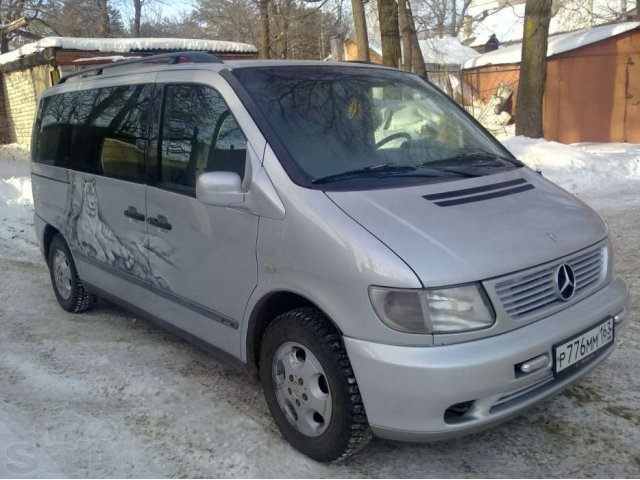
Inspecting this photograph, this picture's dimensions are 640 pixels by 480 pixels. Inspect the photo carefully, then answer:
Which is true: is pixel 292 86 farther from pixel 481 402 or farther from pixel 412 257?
pixel 481 402

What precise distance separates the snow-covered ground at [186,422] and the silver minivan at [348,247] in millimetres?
327

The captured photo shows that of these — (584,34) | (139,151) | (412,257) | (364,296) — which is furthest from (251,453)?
(584,34)

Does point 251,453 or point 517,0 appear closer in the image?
point 251,453

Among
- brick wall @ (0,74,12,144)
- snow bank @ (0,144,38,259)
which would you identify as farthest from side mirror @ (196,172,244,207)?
brick wall @ (0,74,12,144)

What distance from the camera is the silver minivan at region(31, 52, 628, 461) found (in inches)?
101

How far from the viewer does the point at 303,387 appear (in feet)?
→ 9.65

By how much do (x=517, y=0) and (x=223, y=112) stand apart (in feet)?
190

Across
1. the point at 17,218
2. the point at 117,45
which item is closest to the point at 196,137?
the point at 17,218

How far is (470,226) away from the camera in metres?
2.79

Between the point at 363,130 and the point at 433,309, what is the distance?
132 centimetres

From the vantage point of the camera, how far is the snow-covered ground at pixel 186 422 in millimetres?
2941

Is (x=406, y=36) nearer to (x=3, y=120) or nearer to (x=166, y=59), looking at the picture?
(x=3, y=120)

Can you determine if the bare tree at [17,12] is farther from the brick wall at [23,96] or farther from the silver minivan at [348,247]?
the silver minivan at [348,247]

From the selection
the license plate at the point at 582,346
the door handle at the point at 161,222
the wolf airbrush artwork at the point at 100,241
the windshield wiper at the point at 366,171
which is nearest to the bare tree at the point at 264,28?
the wolf airbrush artwork at the point at 100,241
